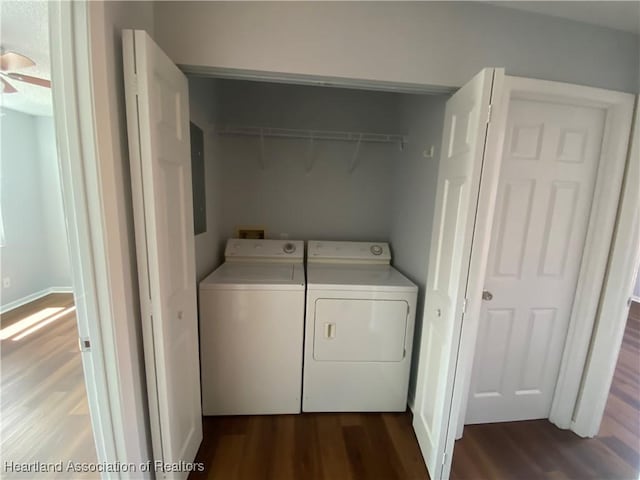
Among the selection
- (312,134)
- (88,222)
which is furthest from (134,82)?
(312,134)

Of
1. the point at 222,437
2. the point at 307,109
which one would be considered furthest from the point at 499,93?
the point at 222,437

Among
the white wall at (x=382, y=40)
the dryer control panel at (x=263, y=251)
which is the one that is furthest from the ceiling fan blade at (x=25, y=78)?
the dryer control panel at (x=263, y=251)

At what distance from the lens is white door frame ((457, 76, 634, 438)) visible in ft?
4.42

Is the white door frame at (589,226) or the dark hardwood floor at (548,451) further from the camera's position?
the dark hardwood floor at (548,451)

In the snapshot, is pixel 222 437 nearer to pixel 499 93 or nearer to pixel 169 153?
pixel 169 153

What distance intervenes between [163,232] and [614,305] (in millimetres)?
2549

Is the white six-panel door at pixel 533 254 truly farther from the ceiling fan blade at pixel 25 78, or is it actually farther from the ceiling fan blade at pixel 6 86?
the ceiling fan blade at pixel 6 86

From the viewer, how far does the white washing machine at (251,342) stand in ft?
5.48

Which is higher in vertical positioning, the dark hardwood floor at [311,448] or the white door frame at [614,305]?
the white door frame at [614,305]

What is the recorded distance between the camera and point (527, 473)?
150 cm

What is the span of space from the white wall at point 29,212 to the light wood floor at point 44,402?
1.31m

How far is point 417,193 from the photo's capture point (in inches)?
79.3

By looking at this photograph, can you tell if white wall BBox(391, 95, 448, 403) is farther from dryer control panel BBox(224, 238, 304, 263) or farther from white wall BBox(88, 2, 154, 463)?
white wall BBox(88, 2, 154, 463)

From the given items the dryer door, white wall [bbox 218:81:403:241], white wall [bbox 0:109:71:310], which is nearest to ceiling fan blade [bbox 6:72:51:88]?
white wall [bbox 0:109:71:310]
